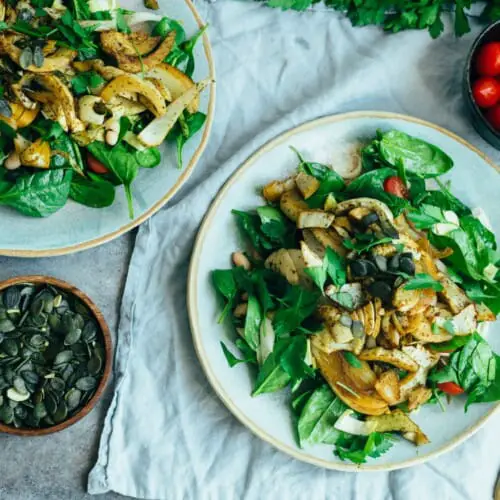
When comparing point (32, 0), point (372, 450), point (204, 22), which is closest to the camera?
point (32, 0)

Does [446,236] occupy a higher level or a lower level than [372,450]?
higher

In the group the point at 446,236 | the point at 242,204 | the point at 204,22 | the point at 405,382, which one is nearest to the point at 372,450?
the point at 405,382

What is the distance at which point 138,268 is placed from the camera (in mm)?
2098

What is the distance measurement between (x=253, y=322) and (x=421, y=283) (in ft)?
1.41

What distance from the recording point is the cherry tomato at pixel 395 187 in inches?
78.2

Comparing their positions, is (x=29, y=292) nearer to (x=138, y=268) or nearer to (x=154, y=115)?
(x=138, y=268)

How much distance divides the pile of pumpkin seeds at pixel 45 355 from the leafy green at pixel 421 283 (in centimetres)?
81

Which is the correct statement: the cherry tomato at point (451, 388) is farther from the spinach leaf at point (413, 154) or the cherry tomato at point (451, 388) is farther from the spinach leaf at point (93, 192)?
the spinach leaf at point (93, 192)

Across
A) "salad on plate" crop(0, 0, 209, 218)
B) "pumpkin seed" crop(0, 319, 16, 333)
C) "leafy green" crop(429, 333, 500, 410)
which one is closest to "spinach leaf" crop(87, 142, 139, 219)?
"salad on plate" crop(0, 0, 209, 218)

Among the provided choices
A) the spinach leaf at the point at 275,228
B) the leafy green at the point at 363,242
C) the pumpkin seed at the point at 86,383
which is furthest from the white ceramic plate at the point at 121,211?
the leafy green at the point at 363,242

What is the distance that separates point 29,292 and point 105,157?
421 mm

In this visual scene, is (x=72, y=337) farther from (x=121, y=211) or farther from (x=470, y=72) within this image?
(x=470, y=72)

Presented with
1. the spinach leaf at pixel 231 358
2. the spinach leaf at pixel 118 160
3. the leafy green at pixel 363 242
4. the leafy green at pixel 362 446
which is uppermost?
the leafy green at pixel 363 242

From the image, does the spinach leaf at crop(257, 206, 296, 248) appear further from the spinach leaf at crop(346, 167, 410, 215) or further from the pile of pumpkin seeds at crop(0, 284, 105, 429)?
the pile of pumpkin seeds at crop(0, 284, 105, 429)
